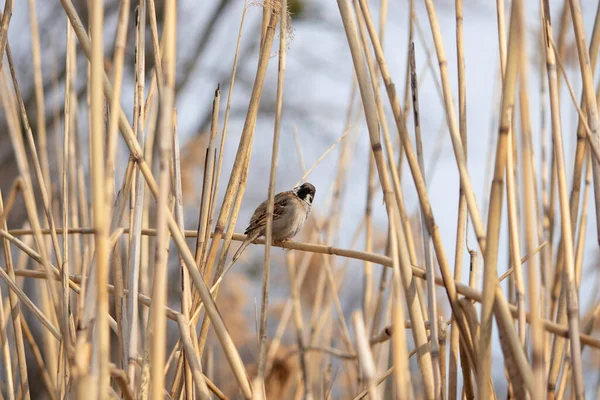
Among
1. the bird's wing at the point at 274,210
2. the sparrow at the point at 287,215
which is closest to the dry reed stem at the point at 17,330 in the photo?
the bird's wing at the point at 274,210

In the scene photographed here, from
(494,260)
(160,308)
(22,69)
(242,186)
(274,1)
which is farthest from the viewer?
(22,69)

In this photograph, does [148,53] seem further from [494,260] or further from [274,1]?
[494,260]

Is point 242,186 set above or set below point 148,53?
below

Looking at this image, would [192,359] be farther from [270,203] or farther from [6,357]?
[6,357]

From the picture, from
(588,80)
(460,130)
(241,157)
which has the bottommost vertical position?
(241,157)

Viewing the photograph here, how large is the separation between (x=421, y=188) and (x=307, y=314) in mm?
3362

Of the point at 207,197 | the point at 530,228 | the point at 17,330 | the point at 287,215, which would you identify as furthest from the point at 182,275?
the point at 287,215

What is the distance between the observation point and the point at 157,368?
121cm

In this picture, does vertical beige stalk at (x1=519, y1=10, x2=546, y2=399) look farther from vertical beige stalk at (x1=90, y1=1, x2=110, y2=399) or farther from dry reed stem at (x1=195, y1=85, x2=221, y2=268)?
dry reed stem at (x1=195, y1=85, x2=221, y2=268)

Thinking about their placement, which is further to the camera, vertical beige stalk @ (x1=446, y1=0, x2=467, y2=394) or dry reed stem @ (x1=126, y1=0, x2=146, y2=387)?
vertical beige stalk @ (x1=446, y1=0, x2=467, y2=394)

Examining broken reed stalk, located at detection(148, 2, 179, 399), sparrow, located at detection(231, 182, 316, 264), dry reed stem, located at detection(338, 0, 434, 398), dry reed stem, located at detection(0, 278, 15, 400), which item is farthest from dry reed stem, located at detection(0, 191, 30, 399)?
sparrow, located at detection(231, 182, 316, 264)

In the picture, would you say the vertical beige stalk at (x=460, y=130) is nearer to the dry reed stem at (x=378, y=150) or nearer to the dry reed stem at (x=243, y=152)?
the dry reed stem at (x=378, y=150)

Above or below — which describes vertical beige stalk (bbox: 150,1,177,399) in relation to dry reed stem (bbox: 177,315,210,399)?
above

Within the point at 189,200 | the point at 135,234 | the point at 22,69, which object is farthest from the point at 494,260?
the point at 22,69
